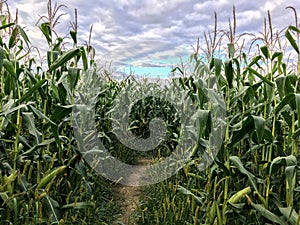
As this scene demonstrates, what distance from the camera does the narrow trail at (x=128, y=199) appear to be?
3.48 m

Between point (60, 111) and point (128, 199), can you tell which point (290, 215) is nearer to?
point (60, 111)

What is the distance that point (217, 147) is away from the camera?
246 centimetres

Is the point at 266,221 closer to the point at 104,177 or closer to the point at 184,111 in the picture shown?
the point at 184,111

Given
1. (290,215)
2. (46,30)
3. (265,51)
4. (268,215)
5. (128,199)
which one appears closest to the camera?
(290,215)

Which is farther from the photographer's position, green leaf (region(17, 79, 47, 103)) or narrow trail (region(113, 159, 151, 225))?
narrow trail (region(113, 159, 151, 225))

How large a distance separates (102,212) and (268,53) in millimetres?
2365

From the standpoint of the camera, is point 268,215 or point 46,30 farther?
point 46,30

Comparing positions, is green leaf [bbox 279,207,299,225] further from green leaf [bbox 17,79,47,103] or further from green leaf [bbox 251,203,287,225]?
green leaf [bbox 17,79,47,103]

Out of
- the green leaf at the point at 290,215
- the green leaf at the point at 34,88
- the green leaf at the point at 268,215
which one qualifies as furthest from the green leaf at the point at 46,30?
the green leaf at the point at 290,215

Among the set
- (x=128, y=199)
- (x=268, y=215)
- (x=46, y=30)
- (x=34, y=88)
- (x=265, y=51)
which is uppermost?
(x=46, y=30)

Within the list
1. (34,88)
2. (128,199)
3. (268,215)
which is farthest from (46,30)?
(128,199)

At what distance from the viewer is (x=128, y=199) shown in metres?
4.16

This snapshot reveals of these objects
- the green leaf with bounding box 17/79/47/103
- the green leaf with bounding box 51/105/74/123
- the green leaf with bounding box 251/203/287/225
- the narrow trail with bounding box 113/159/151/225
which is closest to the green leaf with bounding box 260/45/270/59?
the green leaf with bounding box 251/203/287/225

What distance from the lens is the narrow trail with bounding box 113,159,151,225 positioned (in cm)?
348
